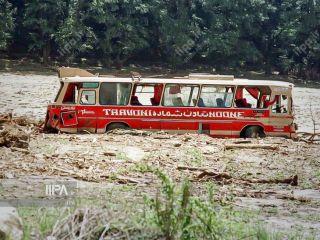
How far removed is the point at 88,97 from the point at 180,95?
9.88 feet

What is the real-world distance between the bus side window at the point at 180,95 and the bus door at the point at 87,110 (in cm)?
233

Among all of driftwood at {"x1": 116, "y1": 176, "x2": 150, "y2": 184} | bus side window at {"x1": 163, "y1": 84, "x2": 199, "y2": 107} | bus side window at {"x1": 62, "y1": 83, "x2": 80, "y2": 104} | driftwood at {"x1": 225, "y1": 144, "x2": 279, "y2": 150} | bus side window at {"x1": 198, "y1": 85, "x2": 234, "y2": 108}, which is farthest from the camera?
bus side window at {"x1": 198, "y1": 85, "x2": 234, "y2": 108}

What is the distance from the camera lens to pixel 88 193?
8000 millimetres

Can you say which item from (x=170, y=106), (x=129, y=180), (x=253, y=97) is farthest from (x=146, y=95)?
(x=129, y=180)

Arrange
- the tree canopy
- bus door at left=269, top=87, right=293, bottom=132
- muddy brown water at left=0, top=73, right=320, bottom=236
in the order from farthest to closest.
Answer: the tree canopy
bus door at left=269, top=87, right=293, bottom=132
muddy brown water at left=0, top=73, right=320, bottom=236

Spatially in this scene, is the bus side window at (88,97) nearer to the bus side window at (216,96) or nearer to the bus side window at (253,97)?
the bus side window at (216,96)

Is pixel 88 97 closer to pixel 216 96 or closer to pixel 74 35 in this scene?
pixel 216 96

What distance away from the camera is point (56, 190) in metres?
8.49

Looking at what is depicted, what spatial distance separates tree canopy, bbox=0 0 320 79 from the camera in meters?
42.7

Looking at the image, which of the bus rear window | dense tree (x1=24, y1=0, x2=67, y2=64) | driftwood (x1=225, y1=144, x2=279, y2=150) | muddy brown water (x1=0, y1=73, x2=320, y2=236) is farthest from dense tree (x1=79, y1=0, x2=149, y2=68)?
driftwood (x1=225, y1=144, x2=279, y2=150)

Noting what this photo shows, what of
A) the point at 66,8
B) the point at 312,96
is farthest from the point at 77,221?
the point at 66,8

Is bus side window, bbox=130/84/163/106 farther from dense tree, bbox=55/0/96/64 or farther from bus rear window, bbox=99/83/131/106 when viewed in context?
dense tree, bbox=55/0/96/64

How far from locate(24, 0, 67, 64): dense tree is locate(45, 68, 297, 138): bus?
2637 cm

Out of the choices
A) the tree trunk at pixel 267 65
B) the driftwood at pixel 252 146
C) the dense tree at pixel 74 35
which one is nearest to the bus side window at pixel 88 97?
the driftwood at pixel 252 146
